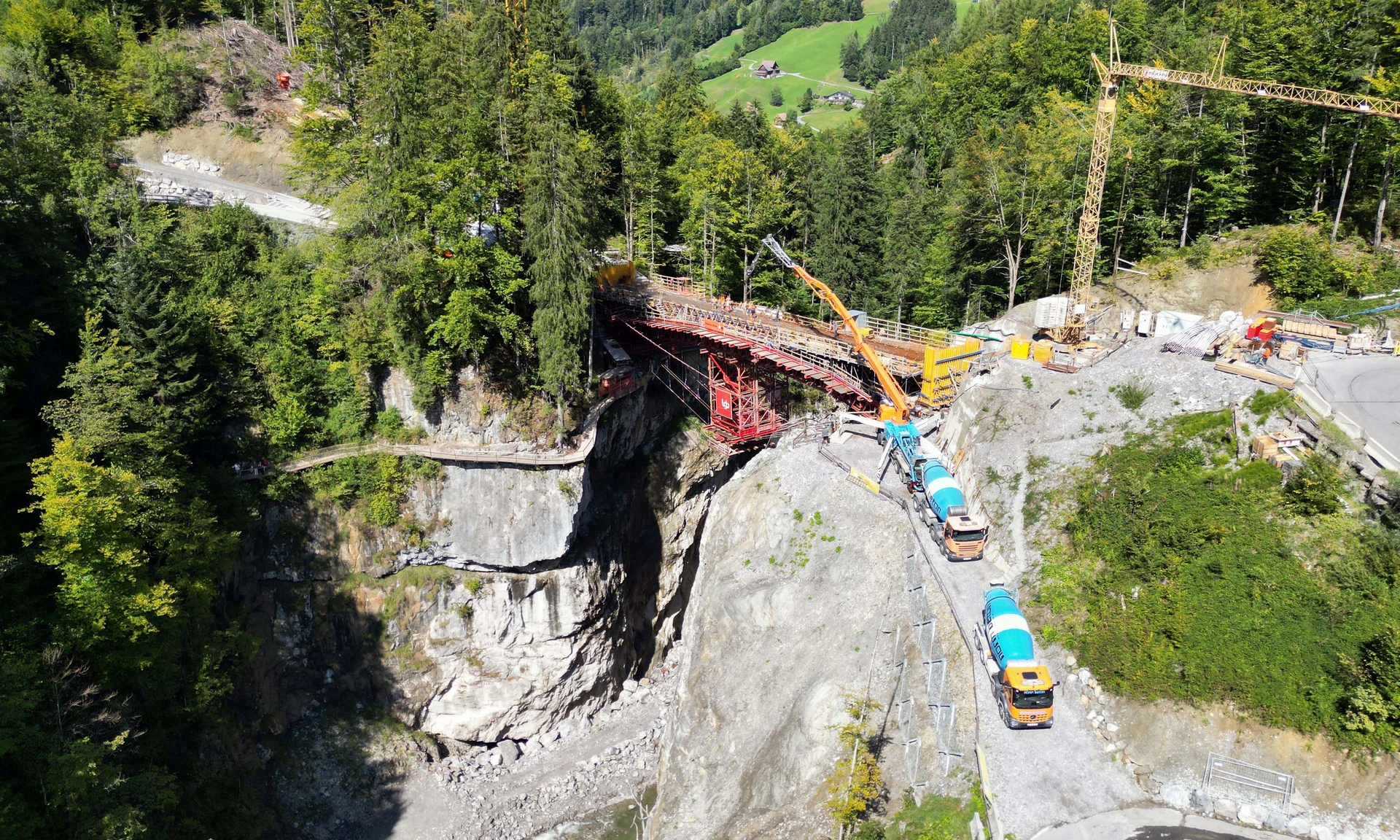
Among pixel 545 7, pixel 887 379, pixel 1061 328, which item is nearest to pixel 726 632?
pixel 887 379

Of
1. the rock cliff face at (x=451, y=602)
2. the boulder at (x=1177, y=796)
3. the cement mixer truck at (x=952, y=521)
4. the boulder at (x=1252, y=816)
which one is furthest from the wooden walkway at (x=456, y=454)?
the boulder at (x=1252, y=816)

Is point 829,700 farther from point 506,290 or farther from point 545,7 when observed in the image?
point 545,7

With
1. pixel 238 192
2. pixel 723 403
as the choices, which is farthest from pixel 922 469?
pixel 238 192

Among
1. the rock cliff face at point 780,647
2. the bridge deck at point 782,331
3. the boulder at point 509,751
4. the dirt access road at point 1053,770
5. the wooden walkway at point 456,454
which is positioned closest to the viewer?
the dirt access road at point 1053,770

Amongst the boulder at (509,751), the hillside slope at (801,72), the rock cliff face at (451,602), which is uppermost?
the hillside slope at (801,72)

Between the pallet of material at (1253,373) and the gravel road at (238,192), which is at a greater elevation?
the gravel road at (238,192)

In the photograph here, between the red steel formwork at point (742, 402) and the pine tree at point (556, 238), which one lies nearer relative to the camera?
the pine tree at point (556, 238)

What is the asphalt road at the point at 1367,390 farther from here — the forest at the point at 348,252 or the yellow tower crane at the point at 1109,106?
the yellow tower crane at the point at 1109,106
